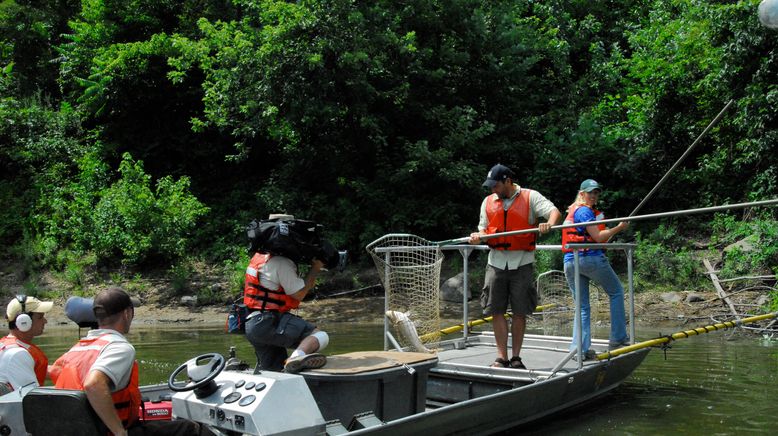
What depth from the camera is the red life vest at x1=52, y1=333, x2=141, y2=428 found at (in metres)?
3.68

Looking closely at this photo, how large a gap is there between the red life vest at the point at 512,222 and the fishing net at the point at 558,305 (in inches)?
82.8

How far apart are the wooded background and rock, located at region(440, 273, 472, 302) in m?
1.93

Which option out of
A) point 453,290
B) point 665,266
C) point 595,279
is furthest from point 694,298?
point 595,279

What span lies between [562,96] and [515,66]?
86.5 inches

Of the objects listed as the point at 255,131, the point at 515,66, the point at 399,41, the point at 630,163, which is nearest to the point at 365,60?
the point at 399,41

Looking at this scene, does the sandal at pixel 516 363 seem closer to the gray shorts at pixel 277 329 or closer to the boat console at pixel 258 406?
the gray shorts at pixel 277 329

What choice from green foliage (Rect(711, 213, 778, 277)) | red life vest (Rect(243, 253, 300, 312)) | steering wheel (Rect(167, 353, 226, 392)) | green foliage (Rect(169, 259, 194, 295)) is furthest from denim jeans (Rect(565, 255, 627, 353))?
green foliage (Rect(169, 259, 194, 295))

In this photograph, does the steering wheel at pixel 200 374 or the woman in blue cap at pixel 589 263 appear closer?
the steering wheel at pixel 200 374

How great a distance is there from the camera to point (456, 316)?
14.1m

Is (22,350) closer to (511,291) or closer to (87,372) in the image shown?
(87,372)

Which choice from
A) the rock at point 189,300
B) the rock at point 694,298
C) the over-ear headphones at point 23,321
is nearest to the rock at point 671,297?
the rock at point 694,298

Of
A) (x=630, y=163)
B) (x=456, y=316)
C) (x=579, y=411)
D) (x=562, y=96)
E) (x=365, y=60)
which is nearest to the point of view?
(x=579, y=411)

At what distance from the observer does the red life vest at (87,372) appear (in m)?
3.68

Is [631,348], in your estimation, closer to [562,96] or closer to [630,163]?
[630,163]
